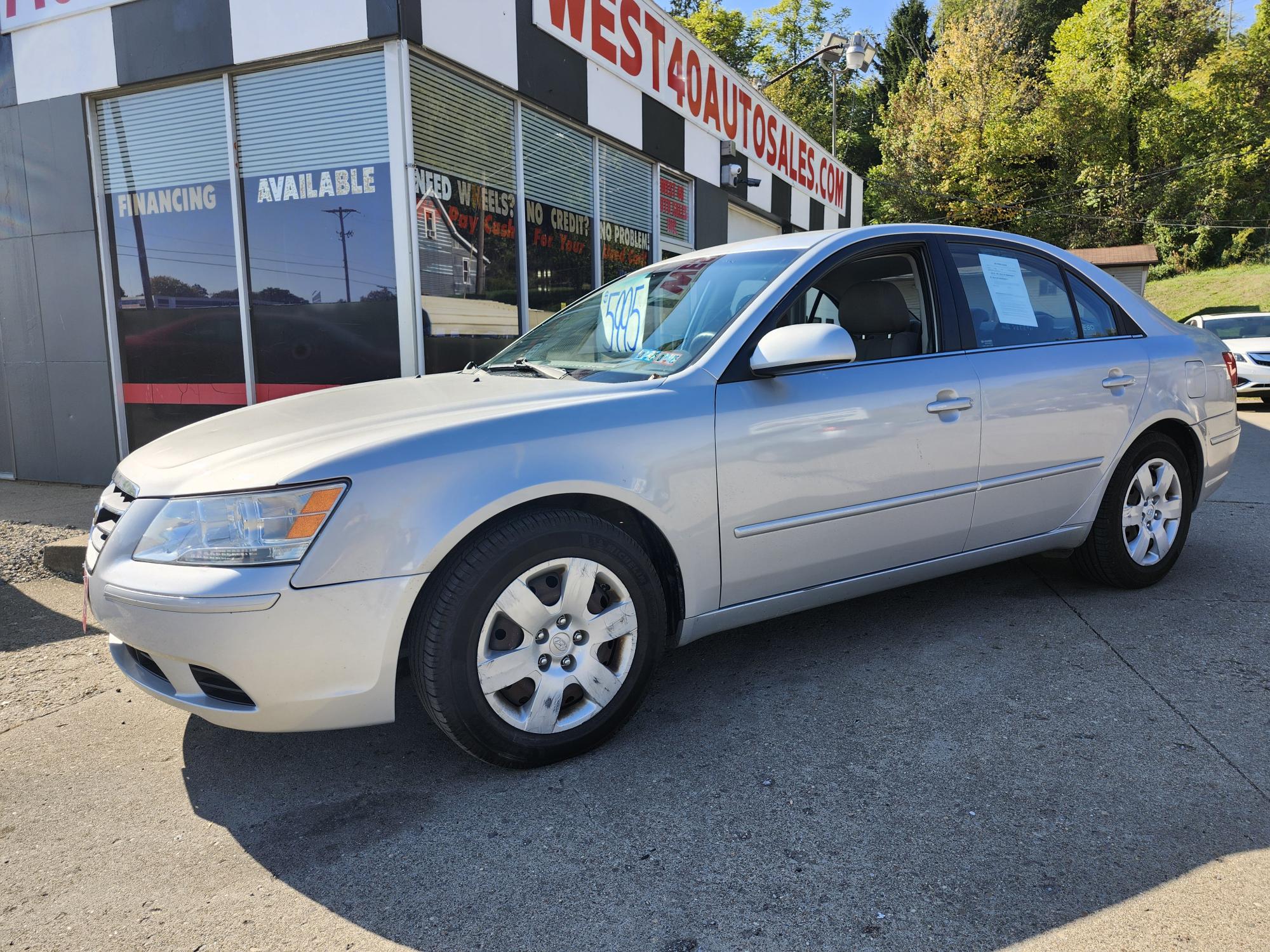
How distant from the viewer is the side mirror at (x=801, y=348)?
2688mm

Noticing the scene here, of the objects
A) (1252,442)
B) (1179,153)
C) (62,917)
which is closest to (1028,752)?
(62,917)

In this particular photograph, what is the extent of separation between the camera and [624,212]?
8930 mm

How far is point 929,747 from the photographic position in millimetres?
2533

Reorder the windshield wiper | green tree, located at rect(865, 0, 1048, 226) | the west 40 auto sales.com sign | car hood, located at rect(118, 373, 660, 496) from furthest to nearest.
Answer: green tree, located at rect(865, 0, 1048, 226) < the west 40 auto sales.com sign < the windshield wiper < car hood, located at rect(118, 373, 660, 496)

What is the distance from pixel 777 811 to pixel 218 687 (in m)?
1.49

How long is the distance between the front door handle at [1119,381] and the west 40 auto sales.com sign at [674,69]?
5426 mm

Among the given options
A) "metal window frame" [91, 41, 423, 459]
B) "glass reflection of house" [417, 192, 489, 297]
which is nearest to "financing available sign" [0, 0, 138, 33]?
"metal window frame" [91, 41, 423, 459]

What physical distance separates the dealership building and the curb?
2128mm

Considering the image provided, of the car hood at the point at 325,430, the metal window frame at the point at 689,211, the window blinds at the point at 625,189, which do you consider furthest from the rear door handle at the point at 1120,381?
the metal window frame at the point at 689,211

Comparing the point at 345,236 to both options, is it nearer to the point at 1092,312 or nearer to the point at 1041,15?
the point at 1092,312

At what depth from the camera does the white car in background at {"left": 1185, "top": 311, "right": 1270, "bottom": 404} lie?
12.7 m

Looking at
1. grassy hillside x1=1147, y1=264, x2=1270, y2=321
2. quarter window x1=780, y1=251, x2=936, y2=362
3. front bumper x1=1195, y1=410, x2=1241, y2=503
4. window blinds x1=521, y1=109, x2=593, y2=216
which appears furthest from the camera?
grassy hillside x1=1147, y1=264, x2=1270, y2=321

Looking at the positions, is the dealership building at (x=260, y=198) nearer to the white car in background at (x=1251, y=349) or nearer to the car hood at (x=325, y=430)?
the car hood at (x=325, y=430)

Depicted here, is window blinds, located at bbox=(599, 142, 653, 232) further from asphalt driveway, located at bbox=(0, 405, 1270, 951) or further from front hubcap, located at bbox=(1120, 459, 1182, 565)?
asphalt driveway, located at bbox=(0, 405, 1270, 951)
